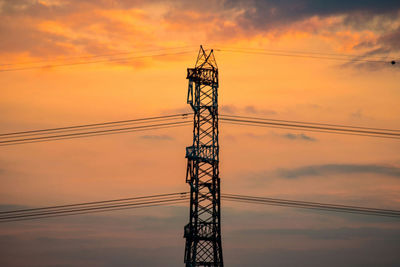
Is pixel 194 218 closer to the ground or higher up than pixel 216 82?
closer to the ground

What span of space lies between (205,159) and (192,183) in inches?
131

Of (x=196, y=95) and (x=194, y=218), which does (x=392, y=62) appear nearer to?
(x=196, y=95)

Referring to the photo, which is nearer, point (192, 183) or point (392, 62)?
point (392, 62)

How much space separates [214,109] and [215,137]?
11.5 feet

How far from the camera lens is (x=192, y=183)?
6081 centimetres

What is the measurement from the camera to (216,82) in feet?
208

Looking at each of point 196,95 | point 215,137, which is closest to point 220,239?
point 215,137

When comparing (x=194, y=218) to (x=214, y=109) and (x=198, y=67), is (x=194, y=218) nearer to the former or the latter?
(x=214, y=109)

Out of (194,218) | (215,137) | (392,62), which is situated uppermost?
(392,62)

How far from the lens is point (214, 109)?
2424 inches

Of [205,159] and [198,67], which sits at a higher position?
[198,67]

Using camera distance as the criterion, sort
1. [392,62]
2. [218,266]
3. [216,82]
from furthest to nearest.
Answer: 1. [216,82]
2. [218,266]
3. [392,62]

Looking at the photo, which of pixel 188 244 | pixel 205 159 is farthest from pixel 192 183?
pixel 188 244

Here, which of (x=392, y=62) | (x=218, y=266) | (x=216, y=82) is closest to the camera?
(x=392, y=62)
